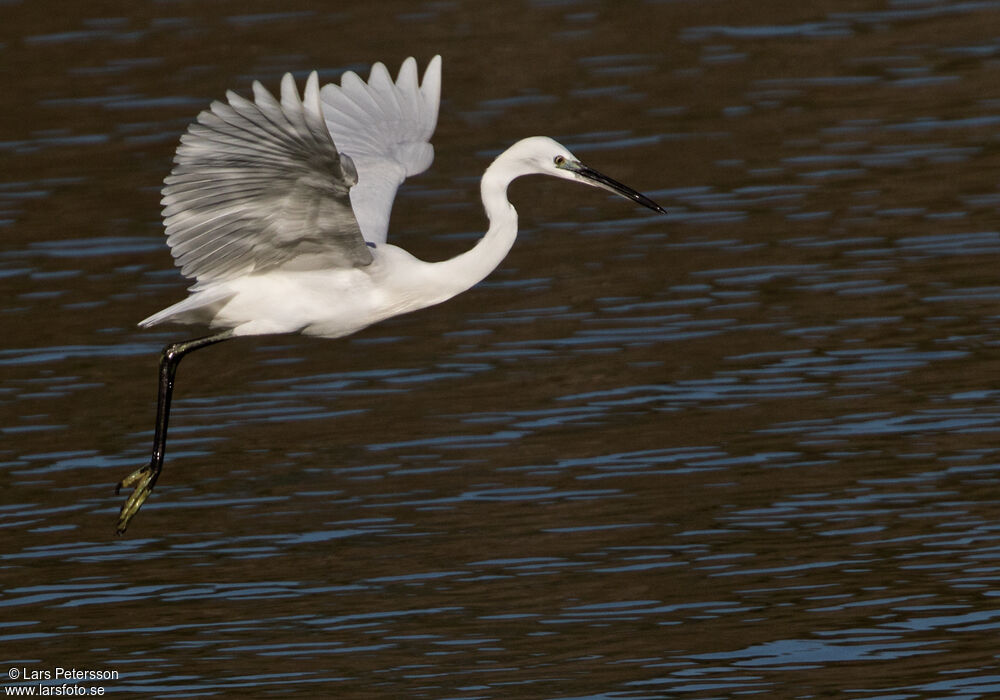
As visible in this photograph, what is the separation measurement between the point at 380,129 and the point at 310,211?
1.97m

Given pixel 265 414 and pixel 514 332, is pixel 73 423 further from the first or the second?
pixel 514 332

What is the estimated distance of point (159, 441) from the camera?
32.9 feet

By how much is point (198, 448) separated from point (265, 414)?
0.66m

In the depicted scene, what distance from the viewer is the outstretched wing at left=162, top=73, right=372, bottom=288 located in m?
8.11

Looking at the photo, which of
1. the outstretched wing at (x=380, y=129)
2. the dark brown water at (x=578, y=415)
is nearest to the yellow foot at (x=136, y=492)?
the dark brown water at (x=578, y=415)

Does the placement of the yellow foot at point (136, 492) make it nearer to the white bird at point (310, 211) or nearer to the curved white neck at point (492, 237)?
the white bird at point (310, 211)

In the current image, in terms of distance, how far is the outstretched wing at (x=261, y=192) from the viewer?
8109 mm

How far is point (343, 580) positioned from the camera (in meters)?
9.46

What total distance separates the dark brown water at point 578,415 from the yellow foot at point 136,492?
0.63 ft

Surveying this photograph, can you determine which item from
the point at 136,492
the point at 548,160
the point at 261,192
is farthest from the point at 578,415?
the point at 261,192

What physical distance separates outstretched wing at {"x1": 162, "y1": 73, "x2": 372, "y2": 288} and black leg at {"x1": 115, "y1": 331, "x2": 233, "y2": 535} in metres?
0.54

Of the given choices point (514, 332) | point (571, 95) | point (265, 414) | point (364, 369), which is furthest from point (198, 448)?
point (571, 95)

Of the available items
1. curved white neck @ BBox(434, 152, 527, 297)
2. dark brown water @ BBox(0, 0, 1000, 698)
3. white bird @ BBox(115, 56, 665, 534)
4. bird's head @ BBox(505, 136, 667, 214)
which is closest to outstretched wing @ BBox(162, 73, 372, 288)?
white bird @ BBox(115, 56, 665, 534)

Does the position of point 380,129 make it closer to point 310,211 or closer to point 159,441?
point 310,211
